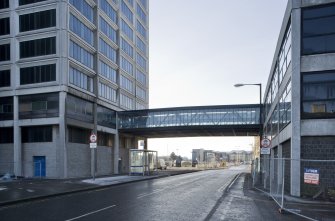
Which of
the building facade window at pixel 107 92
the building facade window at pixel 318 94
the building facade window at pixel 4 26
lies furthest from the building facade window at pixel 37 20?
the building facade window at pixel 318 94

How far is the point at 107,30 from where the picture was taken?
57.3 meters

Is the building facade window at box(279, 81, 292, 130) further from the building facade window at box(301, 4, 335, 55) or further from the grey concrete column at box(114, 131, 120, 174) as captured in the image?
the grey concrete column at box(114, 131, 120, 174)

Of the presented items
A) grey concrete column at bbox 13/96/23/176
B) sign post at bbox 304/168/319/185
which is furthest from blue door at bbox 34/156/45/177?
sign post at bbox 304/168/319/185

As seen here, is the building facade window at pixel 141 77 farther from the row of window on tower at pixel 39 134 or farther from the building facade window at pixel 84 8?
the row of window on tower at pixel 39 134

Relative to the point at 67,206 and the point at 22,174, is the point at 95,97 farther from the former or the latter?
the point at 67,206

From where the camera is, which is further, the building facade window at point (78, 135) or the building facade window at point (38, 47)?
the building facade window at point (78, 135)

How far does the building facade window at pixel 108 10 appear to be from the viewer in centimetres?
5592

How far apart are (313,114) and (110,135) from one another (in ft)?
138

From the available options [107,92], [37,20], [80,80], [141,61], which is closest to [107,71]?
[107,92]

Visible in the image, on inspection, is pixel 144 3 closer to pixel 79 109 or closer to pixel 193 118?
pixel 193 118

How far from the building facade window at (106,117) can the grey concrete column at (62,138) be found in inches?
407

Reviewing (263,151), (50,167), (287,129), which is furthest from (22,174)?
(287,129)

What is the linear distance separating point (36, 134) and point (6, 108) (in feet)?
15.3

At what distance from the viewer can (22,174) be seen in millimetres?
43531
